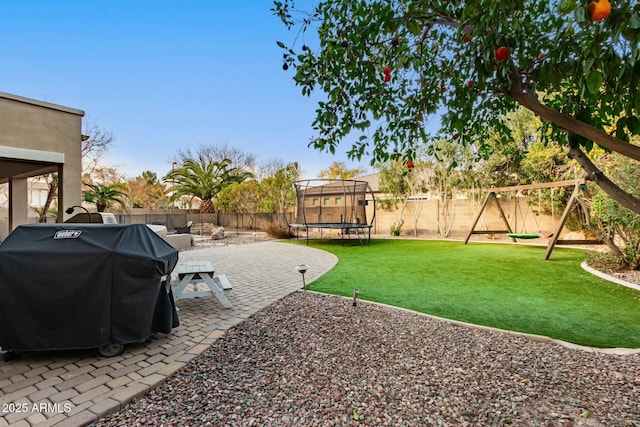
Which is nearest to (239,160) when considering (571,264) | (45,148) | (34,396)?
(45,148)

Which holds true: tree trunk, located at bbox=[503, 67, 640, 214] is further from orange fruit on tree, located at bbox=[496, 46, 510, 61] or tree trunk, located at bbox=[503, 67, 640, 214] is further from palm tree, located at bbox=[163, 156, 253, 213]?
palm tree, located at bbox=[163, 156, 253, 213]

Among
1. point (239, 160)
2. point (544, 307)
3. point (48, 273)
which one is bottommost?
point (544, 307)

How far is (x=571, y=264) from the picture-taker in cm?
688

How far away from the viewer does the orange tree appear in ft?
4.52

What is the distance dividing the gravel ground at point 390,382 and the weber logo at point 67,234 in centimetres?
135

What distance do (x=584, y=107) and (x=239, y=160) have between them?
2490 centimetres

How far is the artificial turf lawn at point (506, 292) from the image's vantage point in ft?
10.8

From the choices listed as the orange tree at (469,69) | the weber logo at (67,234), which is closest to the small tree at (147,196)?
the weber logo at (67,234)

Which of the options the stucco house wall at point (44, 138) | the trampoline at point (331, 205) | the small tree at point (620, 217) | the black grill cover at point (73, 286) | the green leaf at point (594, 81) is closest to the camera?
the green leaf at point (594, 81)

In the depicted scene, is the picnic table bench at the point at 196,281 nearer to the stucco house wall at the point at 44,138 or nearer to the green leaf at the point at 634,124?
the green leaf at the point at 634,124

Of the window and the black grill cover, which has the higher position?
the window

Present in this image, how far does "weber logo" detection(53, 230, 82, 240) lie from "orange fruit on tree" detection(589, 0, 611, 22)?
10.8ft

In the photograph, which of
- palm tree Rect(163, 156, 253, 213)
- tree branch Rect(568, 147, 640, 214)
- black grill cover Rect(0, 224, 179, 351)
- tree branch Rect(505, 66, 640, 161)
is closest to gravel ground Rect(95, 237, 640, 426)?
black grill cover Rect(0, 224, 179, 351)

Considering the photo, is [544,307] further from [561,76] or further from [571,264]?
[571,264]
